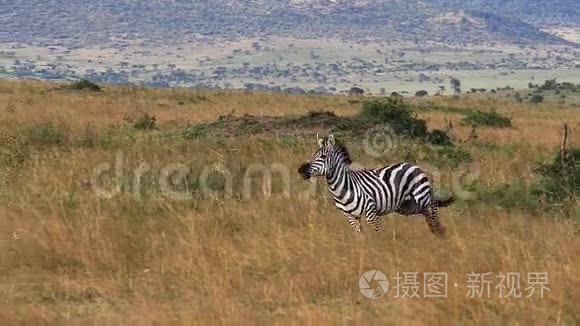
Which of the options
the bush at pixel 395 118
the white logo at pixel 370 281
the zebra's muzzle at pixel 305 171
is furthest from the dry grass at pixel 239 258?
the bush at pixel 395 118

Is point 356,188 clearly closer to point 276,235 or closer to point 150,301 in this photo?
point 276,235

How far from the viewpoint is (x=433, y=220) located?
307 inches

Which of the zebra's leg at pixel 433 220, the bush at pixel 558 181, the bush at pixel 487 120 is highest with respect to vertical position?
the zebra's leg at pixel 433 220

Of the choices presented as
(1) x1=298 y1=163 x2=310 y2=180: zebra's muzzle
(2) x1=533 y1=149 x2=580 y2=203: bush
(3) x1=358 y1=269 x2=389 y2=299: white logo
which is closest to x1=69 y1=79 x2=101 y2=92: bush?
(2) x1=533 y1=149 x2=580 y2=203: bush

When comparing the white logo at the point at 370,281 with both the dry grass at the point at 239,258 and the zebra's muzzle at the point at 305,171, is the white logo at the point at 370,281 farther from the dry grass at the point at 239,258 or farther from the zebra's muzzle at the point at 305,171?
the zebra's muzzle at the point at 305,171

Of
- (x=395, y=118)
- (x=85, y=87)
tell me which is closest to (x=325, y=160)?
(x=395, y=118)

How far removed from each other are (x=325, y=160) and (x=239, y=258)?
4.48 feet

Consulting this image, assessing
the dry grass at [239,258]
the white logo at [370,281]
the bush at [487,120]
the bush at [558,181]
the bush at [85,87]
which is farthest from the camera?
the bush at [85,87]

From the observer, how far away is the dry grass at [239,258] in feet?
17.6

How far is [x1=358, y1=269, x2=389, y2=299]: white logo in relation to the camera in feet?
19.5

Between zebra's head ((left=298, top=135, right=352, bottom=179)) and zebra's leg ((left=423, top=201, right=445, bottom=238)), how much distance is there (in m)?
0.89

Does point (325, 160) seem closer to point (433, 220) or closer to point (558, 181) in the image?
point (433, 220)

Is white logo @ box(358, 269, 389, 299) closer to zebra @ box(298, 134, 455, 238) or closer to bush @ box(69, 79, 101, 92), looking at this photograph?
zebra @ box(298, 134, 455, 238)

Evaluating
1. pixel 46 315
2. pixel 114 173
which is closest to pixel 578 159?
pixel 114 173
